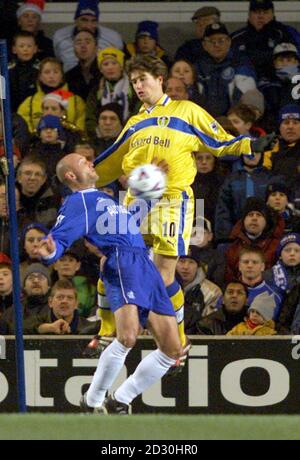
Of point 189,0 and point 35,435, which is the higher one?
point 189,0

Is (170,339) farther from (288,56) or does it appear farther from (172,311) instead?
(288,56)

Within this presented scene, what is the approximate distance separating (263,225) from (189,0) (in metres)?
3.63

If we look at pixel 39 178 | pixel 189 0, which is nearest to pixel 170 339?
pixel 39 178

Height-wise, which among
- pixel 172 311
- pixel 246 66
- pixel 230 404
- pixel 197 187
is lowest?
pixel 230 404

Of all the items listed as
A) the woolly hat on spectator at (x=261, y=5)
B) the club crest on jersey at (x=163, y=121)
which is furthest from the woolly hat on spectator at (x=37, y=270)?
the woolly hat on spectator at (x=261, y=5)

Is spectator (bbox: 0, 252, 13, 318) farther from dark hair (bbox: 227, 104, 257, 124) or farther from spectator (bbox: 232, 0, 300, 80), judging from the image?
spectator (bbox: 232, 0, 300, 80)

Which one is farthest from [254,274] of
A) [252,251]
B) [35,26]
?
[35,26]

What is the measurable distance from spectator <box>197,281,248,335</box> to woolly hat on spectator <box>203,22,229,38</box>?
325 centimetres

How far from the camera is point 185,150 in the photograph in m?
12.7

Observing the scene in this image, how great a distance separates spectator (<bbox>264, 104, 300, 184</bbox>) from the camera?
15.5m

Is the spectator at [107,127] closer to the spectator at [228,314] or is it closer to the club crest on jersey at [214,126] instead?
the spectator at [228,314]

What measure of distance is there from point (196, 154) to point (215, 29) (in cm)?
169

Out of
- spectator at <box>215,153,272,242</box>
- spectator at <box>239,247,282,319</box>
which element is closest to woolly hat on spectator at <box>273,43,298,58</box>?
spectator at <box>215,153,272,242</box>

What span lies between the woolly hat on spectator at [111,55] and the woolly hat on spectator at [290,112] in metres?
1.73
